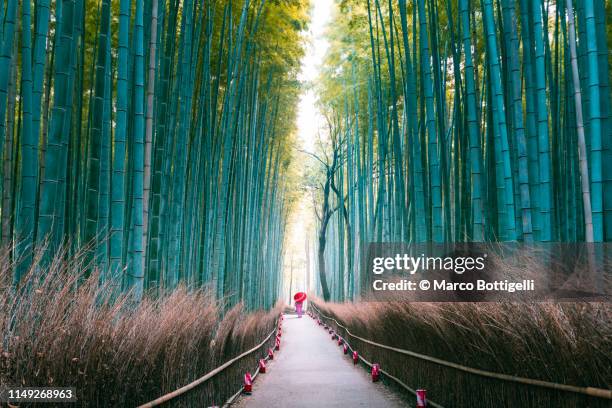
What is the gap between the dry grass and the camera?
7.29ft

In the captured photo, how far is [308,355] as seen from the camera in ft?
30.0

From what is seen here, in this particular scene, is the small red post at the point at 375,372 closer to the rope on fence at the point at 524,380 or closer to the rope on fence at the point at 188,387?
the rope on fence at the point at 524,380

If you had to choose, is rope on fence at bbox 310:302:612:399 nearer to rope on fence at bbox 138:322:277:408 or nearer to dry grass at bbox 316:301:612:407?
dry grass at bbox 316:301:612:407

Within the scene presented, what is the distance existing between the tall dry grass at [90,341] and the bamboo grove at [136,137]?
18 centimetres

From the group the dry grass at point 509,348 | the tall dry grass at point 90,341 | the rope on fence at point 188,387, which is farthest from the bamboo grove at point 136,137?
the dry grass at point 509,348

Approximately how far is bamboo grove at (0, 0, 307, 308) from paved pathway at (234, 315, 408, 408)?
1.09m

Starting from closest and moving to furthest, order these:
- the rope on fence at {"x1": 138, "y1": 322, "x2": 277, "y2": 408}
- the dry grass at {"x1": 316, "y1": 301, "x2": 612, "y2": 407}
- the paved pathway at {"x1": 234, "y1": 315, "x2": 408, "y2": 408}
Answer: the dry grass at {"x1": 316, "y1": 301, "x2": 612, "y2": 407} < the rope on fence at {"x1": 138, "y1": 322, "x2": 277, "y2": 408} < the paved pathway at {"x1": 234, "y1": 315, "x2": 408, "y2": 408}

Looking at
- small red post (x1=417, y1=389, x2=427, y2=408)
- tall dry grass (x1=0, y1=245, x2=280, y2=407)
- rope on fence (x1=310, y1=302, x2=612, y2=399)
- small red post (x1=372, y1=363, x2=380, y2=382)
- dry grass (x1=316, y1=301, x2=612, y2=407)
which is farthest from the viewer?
small red post (x1=372, y1=363, x2=380, y2=382)

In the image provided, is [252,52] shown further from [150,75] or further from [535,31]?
[535,31]

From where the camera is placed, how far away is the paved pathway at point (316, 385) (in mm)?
4832

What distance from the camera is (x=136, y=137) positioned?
355 cm

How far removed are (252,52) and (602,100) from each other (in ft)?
14.5

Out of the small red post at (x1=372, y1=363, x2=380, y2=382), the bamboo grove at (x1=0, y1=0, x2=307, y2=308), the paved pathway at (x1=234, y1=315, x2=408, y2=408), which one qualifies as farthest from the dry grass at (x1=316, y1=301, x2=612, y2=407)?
the bamboo grove at (x1=0, y1=0, x2=307, y2=308)

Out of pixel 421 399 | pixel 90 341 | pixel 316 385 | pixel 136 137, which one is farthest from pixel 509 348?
pixel 316 385
